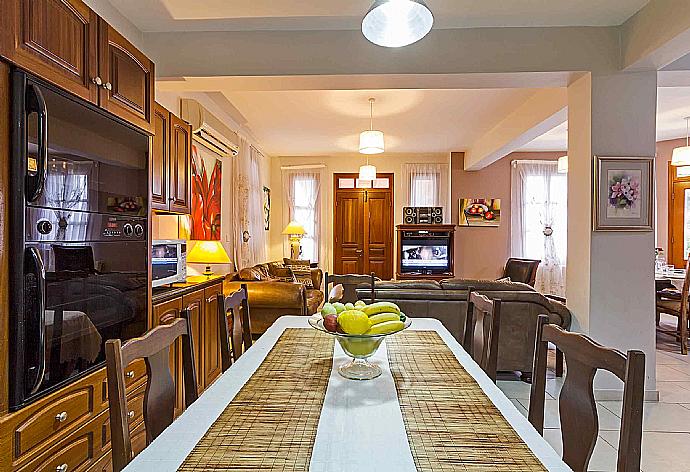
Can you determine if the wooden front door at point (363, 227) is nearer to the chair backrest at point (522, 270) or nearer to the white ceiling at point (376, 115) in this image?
the white ceiling at point (376, 115)

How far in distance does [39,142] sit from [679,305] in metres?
5.99

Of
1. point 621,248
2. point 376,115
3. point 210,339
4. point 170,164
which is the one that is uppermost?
point 376,115

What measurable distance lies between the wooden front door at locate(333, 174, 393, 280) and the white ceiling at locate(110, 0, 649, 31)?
6004 mm

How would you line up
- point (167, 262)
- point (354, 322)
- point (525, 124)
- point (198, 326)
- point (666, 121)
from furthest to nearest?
point (666, 121), point (525, 124), point (198, 326), point (167, 262), point (354, 322)

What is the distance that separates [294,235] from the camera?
936 cm

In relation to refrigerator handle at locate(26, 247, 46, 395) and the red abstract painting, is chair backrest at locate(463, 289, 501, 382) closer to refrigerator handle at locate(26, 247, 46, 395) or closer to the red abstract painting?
refrigerator handle at locate(26, 247, 46, 395)

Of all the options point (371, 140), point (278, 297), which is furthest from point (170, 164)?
point (371, 140)

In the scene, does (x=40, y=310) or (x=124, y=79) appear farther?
(x=124, y=79)

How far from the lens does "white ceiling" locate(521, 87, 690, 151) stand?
570 cm

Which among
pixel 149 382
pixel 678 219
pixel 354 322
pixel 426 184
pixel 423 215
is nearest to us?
pixel 149 382

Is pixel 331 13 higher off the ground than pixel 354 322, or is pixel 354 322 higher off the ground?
pixel 331 13

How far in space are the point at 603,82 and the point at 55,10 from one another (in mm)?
3462

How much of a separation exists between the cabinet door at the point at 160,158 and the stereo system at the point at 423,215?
611 cm

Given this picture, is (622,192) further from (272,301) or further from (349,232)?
(349,232)
